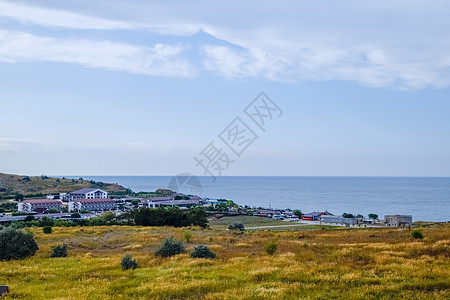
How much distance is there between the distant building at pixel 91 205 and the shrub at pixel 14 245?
123m

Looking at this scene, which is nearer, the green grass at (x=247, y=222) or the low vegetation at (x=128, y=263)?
the low vegetation at (x=128, y=263)

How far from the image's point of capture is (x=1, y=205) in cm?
14075

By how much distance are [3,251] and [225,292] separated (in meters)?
19.4

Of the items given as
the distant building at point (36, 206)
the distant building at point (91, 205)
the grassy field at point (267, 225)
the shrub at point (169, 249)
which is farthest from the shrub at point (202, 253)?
the distant building at point (91, 205)

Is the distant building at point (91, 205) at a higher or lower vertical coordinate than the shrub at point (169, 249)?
lower

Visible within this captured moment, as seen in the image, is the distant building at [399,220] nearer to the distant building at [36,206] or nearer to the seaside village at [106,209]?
the seaside village at [106,209]

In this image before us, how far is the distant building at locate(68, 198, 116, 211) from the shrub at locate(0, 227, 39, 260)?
405 ft

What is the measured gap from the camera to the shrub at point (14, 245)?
26531mm

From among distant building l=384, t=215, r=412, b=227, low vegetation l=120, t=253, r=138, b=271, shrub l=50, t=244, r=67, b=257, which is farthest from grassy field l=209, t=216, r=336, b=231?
low vegetation l=120, t=253, r=138, b=271

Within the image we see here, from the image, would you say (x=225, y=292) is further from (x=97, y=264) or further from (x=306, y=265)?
(x=97, y=264)

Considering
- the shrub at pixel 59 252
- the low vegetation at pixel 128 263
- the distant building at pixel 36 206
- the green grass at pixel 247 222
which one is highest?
the low vegetation at pixel 128 263

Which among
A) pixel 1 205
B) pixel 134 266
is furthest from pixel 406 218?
pixel 1 205

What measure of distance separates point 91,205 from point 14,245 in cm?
12845

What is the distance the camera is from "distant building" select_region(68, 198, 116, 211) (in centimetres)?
14646
